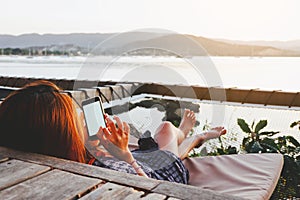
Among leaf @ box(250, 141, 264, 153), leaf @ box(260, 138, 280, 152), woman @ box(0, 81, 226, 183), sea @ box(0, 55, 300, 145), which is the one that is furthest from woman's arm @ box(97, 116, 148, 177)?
leaf @ box(260, 138, 280, 152)

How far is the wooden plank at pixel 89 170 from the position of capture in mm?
956

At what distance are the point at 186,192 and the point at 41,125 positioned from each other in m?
0.70

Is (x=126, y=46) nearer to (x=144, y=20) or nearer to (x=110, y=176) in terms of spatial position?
(x=144, y=20)

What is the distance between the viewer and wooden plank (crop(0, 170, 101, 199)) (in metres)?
0.88

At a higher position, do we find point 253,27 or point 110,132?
point 253,27

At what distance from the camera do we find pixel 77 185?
3.07ft

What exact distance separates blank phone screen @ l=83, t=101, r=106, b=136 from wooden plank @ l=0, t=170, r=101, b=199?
59 cm

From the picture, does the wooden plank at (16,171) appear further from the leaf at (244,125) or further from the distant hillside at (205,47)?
the leaf at (244,125)

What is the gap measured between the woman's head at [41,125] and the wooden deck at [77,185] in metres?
0.15

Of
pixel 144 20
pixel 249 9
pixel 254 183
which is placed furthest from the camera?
pixel 144 20

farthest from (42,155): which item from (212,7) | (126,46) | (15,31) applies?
(15,31)

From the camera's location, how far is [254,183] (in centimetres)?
171

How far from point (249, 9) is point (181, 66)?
2.96 ft

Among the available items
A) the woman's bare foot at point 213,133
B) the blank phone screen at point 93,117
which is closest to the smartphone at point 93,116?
the blank phone screen at point 93,117
